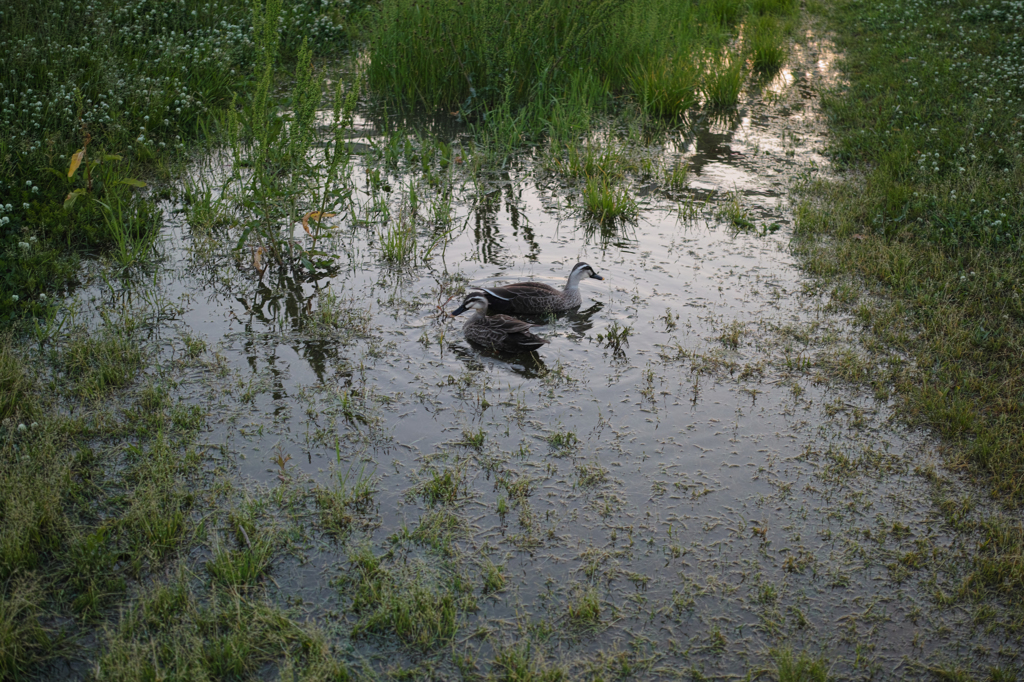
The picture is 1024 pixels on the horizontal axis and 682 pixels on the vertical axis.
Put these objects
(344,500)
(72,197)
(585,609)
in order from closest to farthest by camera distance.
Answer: (585,609) < (344,500) < (72,197)

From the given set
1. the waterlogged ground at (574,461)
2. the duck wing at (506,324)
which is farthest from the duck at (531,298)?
the duck wing at (506,324)

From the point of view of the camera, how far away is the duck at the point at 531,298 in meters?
6.62

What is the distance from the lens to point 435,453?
501cm

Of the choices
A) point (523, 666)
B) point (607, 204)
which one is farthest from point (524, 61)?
point (523, 666)

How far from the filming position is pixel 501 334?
6.09m

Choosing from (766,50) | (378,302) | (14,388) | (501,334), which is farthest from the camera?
(766,50)

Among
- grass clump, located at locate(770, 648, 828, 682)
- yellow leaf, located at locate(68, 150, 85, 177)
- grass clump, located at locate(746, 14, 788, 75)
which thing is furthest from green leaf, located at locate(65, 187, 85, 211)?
grass clump, located at locate(746, 14, 788, 75)

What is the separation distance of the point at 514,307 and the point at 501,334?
0.63 m

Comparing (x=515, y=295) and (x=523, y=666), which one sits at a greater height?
(x=515, y=295)

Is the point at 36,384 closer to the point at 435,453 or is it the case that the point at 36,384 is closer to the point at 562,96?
the point at 435,453

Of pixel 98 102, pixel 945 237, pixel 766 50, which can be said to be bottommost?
pixel 98 102

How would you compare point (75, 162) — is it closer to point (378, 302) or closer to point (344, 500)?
point (378, 302)

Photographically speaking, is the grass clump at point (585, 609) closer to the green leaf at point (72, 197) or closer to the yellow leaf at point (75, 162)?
the green leaf at point (72, 197)

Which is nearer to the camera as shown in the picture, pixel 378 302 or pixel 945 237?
pixel 378 302
